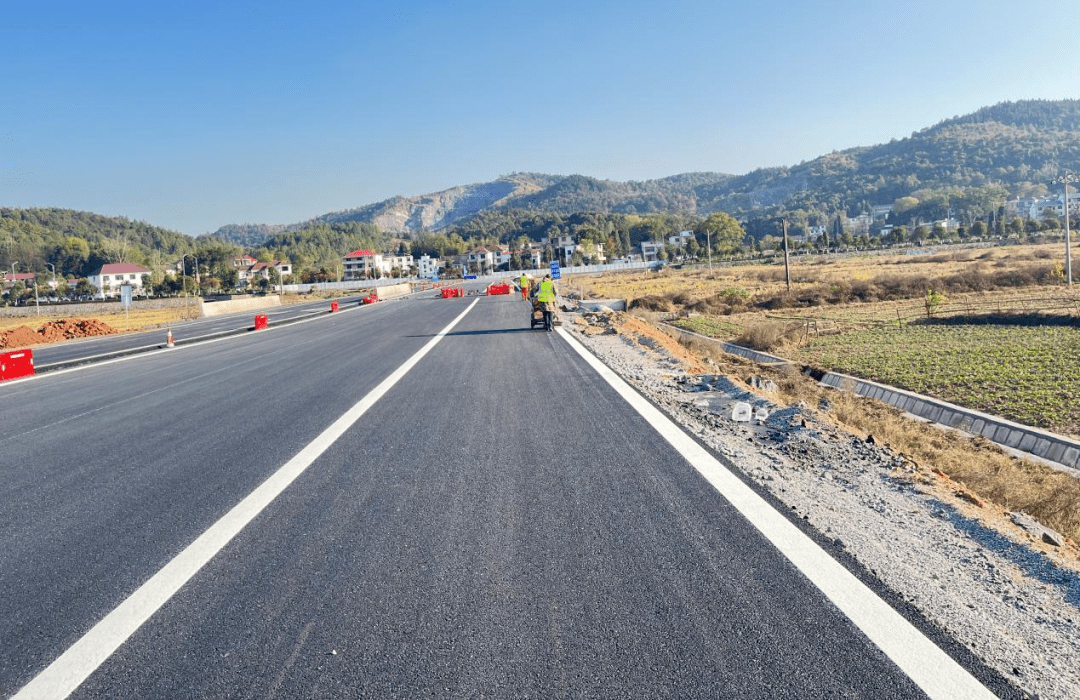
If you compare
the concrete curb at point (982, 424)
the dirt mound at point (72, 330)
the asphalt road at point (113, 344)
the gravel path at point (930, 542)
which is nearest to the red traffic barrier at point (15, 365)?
the asphalt road at point (113, 344)

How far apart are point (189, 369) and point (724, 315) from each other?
26.2 meters

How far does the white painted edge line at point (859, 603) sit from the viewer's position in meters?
2.58

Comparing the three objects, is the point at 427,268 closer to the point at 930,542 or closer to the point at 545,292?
the point at 545,292

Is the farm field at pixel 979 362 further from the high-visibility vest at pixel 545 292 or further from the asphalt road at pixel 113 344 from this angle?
the asphalt road at pixel 113 344

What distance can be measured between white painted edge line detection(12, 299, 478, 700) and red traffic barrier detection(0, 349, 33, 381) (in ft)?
46.7

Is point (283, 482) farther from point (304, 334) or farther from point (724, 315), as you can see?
point (724, 315)

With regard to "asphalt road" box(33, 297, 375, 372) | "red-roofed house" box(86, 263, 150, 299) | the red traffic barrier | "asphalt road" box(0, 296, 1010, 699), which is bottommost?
"asphalt road" box(0, 296, 1010, 699)

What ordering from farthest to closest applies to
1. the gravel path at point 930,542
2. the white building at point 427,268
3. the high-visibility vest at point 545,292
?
the white building at point 427,268
the high-visibility vest at point 545,292
the gravel path at point 930,542

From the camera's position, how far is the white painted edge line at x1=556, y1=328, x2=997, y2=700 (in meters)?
2.58

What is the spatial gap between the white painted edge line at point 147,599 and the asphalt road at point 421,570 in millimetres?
62

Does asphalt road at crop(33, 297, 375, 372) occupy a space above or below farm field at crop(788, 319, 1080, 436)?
above

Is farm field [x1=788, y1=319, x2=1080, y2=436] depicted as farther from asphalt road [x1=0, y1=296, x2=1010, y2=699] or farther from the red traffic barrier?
the red traffic barrier

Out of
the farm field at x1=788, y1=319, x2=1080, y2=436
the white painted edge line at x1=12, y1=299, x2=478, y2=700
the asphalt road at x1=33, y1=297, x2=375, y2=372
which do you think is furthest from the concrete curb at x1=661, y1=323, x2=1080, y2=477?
the asphalt road at x1=33, y1=297, x2=375, y2=372

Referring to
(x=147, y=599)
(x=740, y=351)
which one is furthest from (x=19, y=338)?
(x=147, y=599)
